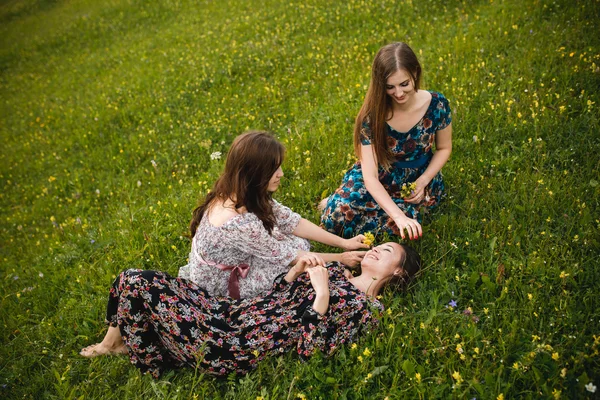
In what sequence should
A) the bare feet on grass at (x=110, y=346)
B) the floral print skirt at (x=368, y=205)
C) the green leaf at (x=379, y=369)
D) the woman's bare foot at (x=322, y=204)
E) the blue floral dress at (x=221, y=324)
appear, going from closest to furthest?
the green leaf at (x=379, y=369), the blue floral dress at (x=221, y=324), the bare feet on grass at (x=110, y=346), the floral print skirt at (x=368, y=205), the woman's bare foot at (x=322, y=204)

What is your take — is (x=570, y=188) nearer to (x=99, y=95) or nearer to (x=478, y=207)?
(x=478, y=207)

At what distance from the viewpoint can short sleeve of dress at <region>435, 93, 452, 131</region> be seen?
4.75m

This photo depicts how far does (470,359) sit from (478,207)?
2.03m

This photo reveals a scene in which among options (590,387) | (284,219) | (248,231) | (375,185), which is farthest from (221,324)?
(590,387)

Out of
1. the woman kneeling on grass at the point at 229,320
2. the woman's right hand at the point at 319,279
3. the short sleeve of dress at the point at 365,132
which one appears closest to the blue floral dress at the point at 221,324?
the woman kneeling on grass at the point at 229,320

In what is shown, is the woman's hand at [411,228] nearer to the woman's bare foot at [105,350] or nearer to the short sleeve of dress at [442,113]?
the short sleeve of dress at [442,113]

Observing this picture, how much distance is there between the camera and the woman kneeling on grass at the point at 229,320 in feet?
12.0

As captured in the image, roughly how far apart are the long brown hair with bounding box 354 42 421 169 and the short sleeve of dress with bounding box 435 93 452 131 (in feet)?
1.17

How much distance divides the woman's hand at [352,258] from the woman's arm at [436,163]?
2.62ft

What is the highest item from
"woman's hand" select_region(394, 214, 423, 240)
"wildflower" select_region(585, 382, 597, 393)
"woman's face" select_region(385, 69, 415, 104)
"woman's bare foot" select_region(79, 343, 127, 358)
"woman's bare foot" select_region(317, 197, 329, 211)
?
"woman's face" select_region(385, 69, 415, 104)

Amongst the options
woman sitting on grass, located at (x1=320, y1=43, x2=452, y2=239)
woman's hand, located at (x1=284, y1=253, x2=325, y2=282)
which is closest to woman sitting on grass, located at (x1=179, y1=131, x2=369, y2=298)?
woman's hand, located at (x1=284, y1=253, x2=325, y2=282)

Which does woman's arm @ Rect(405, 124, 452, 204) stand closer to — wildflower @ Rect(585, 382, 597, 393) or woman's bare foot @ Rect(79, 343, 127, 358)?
wildflower @ Rect(585, 382, 597, 393)

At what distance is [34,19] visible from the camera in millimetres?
22734

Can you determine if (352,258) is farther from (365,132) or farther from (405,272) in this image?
(365,132)
